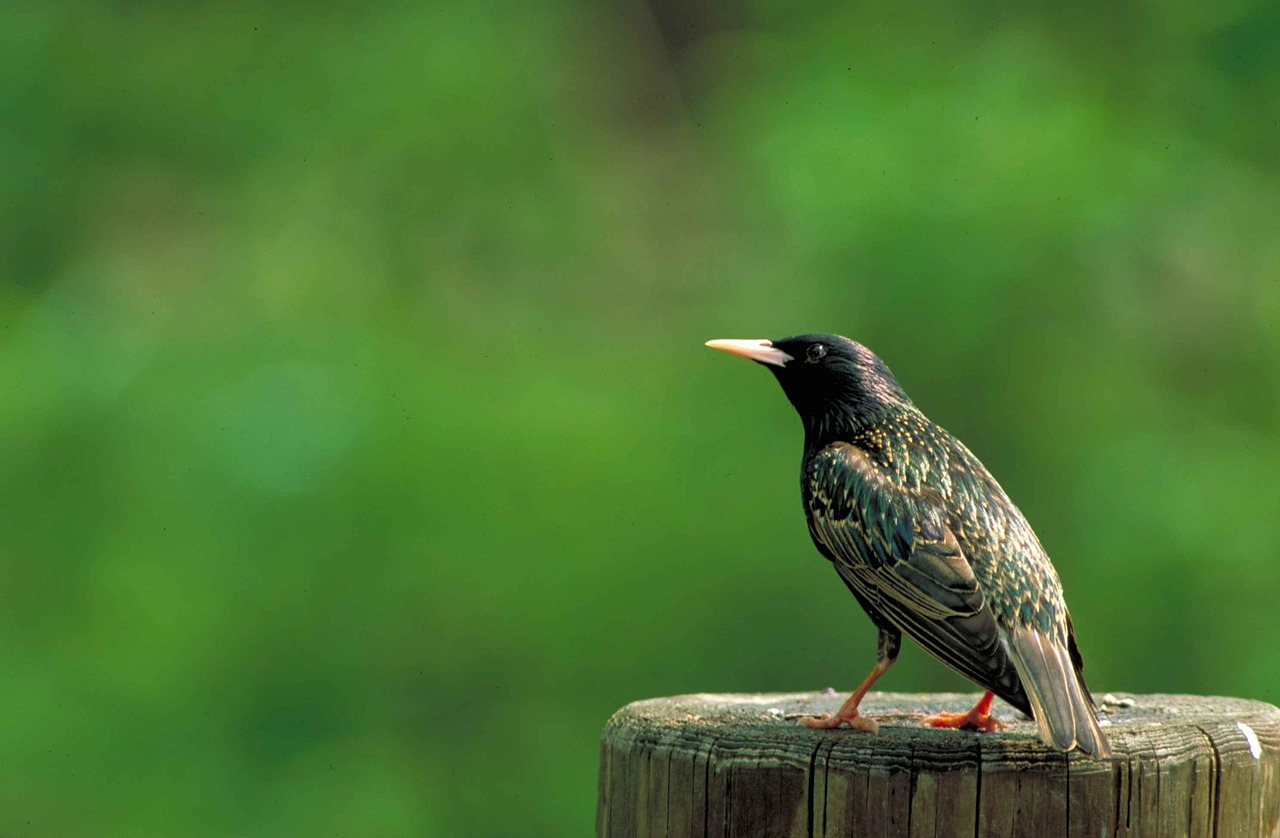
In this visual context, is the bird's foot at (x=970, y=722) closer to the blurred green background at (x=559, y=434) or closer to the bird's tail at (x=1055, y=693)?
the bird's tail at (x=1055, y=693)

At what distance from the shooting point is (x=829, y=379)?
4441mm

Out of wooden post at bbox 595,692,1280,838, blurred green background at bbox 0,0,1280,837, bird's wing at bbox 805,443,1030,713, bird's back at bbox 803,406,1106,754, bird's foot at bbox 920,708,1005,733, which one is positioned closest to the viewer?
wooden post at bbox 595,692,1280,838

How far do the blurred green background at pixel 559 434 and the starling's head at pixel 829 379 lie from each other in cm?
459

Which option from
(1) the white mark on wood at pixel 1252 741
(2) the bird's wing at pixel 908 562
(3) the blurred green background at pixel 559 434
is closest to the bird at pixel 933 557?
(2) the bird's wing at pixel 908 562

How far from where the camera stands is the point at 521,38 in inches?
440

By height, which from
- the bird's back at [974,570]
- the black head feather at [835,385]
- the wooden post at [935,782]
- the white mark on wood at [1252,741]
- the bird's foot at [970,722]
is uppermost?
Result: the black head feather at [835,385]

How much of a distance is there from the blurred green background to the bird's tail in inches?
204

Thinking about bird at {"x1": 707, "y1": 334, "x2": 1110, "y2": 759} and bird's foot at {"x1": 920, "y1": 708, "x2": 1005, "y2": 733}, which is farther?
bird's foot at {"x1": 920, "y1": 708, "x2": 1005, "y2": 733}

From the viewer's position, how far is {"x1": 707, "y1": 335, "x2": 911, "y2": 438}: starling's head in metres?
4.38

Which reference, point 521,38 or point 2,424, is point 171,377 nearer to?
point 2,424

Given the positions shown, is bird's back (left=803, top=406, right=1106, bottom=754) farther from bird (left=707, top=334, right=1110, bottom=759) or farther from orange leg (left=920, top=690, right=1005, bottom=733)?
orange leg (left=920, top=690, right=1005, bottom=733)

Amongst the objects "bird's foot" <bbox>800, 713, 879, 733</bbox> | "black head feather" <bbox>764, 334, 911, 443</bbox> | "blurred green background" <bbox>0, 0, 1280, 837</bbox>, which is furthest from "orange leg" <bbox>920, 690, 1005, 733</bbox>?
"blurred green background" <bbox>0, 0, 1280, 837</bbox>

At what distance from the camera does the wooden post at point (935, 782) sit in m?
2.97

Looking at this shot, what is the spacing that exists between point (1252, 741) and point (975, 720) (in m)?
0.66
